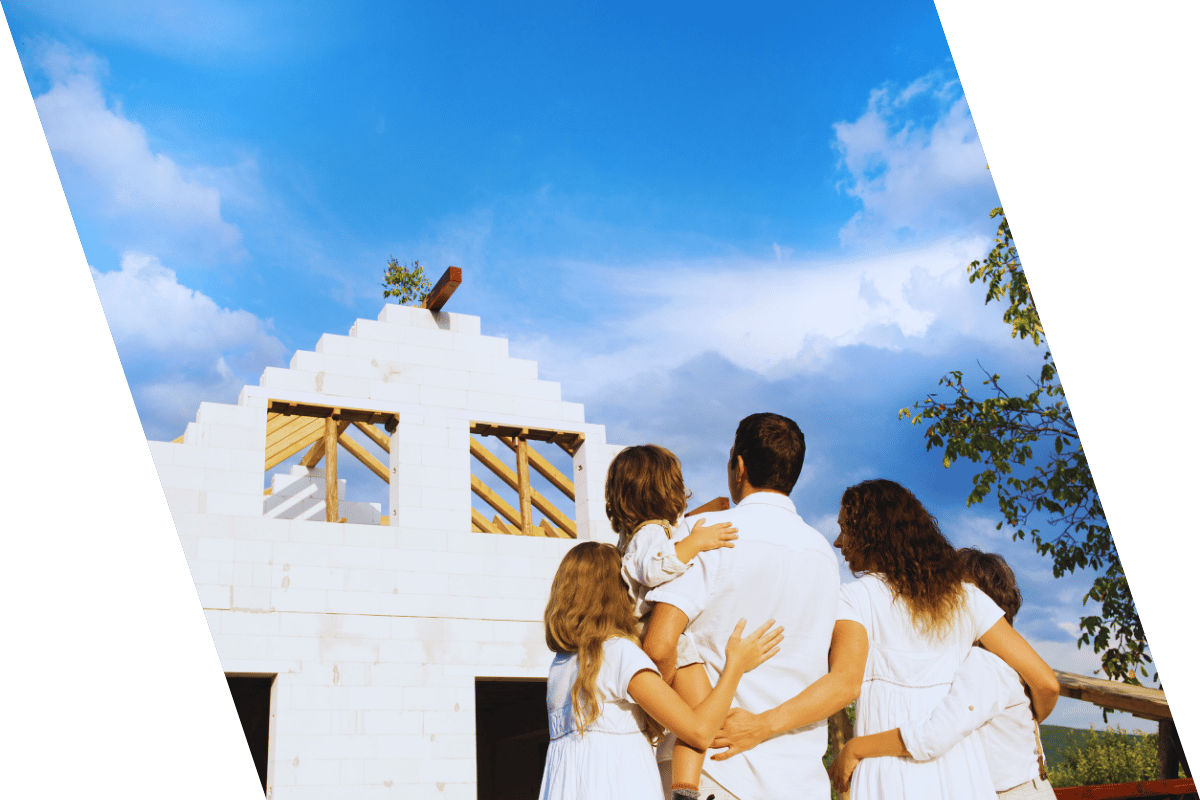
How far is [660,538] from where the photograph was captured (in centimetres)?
268

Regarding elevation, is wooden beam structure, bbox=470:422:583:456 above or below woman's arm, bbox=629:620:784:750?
above

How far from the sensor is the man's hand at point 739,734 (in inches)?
98.6

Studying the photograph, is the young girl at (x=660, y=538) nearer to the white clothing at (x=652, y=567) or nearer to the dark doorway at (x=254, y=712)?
the white clothing at (x=652, y=567)

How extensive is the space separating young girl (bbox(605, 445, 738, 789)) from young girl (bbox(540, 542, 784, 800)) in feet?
0.19

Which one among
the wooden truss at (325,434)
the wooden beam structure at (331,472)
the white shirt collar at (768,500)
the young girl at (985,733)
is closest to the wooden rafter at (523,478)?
the wooden truss at (325,434)

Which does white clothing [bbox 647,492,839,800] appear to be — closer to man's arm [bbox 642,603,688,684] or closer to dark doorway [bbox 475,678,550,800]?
man's arm [bbox 642,603,688,684]

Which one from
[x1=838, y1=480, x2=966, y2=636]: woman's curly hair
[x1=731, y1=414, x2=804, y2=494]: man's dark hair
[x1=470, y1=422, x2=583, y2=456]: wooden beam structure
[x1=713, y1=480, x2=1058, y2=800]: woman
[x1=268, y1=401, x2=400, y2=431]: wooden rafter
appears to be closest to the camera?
[x1=731, y1=414, x2=804, y2=494]: man's dark hair

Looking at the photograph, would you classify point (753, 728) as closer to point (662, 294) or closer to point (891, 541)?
point (891, 541)

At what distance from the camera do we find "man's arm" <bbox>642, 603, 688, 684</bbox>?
8.49 feet

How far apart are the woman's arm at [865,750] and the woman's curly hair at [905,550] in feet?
1.13

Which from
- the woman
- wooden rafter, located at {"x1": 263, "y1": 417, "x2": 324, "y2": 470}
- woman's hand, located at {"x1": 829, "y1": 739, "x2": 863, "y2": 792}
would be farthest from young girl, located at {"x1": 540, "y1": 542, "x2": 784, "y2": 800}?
wooden rafter, located at {"x1": 263, "y1": 417, "x2": 324, "y2": 470}

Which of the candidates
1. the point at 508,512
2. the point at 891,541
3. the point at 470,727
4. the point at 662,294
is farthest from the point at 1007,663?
the point at 662,294

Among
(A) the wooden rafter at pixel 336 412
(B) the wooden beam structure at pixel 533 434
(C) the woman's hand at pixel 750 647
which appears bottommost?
(C) the woman's hand at pixel 750 647

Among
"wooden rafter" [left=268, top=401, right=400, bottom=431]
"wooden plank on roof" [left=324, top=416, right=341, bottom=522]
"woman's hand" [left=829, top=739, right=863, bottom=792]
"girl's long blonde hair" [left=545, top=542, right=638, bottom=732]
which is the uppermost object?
"wooden rafter" [left=268, top=401, right=400, bottom=431]
